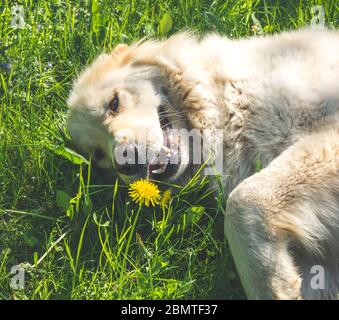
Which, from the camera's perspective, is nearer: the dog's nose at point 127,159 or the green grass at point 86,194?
the green grass at point 86,194

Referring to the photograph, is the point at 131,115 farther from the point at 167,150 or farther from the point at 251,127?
the point at 251,127

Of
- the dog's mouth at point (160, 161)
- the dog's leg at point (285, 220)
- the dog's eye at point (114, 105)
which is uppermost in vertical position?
the dog's eye at point (114, 105)

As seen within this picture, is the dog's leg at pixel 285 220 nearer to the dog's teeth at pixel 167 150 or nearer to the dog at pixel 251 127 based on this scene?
the dog at pixel 251 127

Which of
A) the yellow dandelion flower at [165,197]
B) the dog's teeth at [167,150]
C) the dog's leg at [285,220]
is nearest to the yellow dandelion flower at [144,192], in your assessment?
the yellow dandelion flower at [165,197]

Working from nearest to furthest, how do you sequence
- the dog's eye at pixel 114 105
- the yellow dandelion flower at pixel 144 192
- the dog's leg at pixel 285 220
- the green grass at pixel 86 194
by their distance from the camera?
the dog's leg at pixel 285 220
the green grass at pixel 86 194
the yellow dandelion flower at pixel 144 192
the dog's eye at pixel 114 105

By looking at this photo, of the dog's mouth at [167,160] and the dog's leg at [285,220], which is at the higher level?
the dog's mouth at [167,160]

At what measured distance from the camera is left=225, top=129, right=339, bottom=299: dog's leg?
341 cm

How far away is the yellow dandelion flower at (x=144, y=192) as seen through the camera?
12.9 feet

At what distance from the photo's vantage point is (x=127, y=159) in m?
4.04

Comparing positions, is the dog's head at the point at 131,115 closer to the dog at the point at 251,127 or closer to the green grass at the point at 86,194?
the dog at the point at 251,127

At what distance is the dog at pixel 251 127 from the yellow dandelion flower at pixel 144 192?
0.11 meters

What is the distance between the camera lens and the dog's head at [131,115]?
4.07 m

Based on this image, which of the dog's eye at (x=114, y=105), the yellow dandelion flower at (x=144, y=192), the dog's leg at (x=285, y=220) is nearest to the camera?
the dog's leg at (x=285, y=220)
